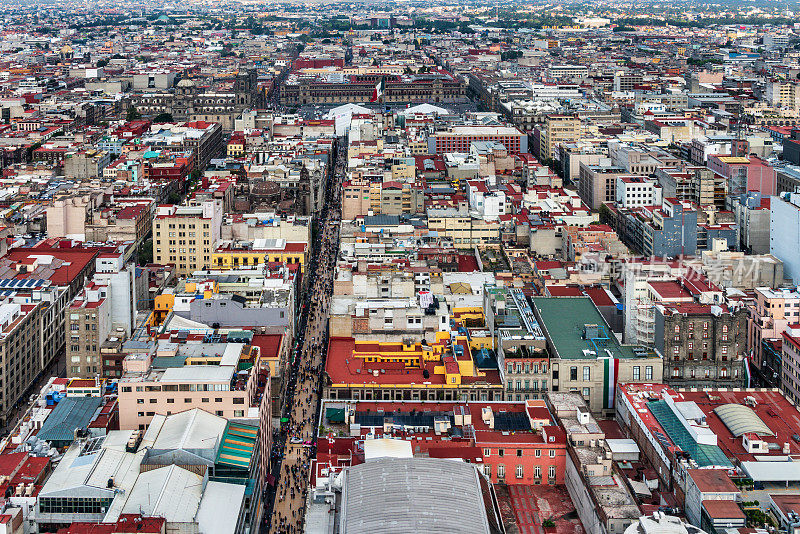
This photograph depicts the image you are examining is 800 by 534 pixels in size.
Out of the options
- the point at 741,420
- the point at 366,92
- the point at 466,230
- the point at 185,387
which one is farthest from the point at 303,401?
the point at 366,92

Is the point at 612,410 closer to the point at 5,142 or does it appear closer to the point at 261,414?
the point at 261,414

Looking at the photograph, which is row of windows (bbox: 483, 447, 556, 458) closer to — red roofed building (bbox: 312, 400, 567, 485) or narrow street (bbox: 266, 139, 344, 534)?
red roofed building (bbox: 312, 400, 567, 485)

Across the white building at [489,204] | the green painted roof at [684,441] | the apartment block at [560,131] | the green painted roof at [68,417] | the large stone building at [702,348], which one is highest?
the apartment block at [560,131]

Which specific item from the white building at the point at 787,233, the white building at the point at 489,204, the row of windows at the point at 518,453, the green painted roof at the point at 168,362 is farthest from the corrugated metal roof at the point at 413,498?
the white building at the point at 489,204

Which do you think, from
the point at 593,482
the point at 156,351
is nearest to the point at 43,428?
the point at 156,351

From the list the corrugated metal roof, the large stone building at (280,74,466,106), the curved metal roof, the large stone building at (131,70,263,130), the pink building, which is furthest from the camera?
the large stone building at (280,74,466,106)

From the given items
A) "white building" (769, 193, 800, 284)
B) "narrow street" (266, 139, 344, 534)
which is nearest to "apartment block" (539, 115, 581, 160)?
"narrow street" (266, 139, 344, 534)

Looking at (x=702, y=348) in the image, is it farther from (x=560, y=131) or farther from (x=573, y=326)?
(x=560, y=131)

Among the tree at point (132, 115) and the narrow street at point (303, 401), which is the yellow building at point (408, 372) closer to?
the narrow street at point (303, 401)
